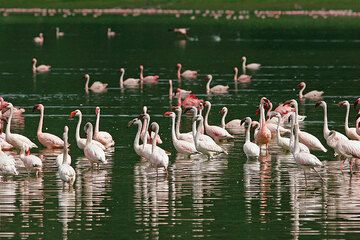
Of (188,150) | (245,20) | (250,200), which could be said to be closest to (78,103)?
(188,150)

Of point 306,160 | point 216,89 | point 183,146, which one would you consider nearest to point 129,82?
point 216,89

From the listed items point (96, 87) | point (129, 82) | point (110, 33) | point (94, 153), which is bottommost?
point (94, 153)

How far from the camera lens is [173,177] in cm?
2859

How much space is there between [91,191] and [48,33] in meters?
78.0

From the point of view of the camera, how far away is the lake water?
22.9 m

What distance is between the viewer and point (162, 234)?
22062mm

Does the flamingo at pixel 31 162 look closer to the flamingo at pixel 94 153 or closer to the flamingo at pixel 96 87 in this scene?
the flamingo at pixel 94 153

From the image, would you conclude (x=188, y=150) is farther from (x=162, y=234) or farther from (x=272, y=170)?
(x=162, y=234)

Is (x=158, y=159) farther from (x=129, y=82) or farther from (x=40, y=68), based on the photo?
(x=40, y=68)

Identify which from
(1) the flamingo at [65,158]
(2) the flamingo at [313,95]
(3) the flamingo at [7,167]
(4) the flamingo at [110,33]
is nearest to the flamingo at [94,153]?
(1) the flamingo at [65,158]

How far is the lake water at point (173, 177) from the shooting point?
22891 mm

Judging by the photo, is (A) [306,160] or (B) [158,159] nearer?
(A) [306,160]

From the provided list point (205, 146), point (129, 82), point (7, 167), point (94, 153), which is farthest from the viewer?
point (129, 82)

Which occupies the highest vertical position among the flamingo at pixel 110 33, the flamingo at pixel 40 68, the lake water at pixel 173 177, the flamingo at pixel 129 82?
the flamingo at pixel 110 33
